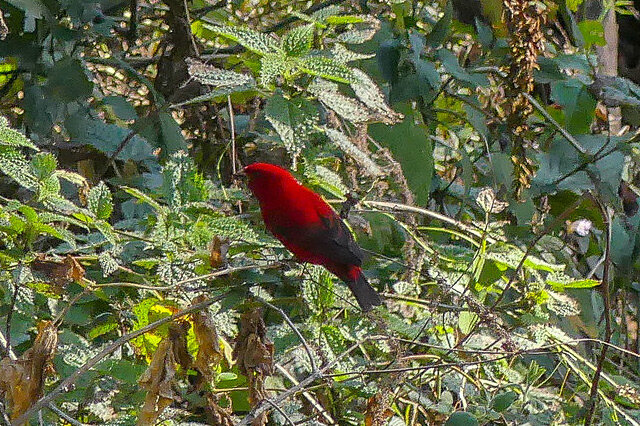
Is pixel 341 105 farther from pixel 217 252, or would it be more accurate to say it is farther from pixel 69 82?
pixel 69 82

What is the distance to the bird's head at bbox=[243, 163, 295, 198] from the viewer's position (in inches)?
58.8

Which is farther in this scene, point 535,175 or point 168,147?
point 535,175

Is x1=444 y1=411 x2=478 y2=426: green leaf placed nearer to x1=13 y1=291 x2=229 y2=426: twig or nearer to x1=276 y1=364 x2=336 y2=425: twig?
x1=276 y1=364 x2=336 y2=425: twig

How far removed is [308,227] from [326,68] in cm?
32

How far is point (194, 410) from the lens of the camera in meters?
1.67

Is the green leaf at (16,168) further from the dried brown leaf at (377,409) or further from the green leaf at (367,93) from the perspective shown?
the dried brown leaf at (377,409)

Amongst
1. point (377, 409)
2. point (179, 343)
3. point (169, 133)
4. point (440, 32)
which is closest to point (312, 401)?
point (377, 409)

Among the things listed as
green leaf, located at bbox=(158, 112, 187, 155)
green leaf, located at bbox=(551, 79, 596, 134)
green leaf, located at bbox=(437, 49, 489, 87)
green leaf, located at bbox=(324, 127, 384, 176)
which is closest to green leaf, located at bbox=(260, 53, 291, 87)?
green leaf, located at bbox=(324, 127, 384, 176)

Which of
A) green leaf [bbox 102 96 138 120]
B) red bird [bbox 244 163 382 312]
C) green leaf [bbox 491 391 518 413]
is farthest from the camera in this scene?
green leaf [bbox 102 96 138 120]

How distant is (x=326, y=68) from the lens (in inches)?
48.3

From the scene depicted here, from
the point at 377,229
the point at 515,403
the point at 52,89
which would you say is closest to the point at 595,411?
the point at 515,403

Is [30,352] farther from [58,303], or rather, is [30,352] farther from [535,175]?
[535,175]

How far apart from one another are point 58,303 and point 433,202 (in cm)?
105

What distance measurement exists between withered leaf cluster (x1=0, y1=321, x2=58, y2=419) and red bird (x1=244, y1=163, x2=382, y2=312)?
427 millimetres
